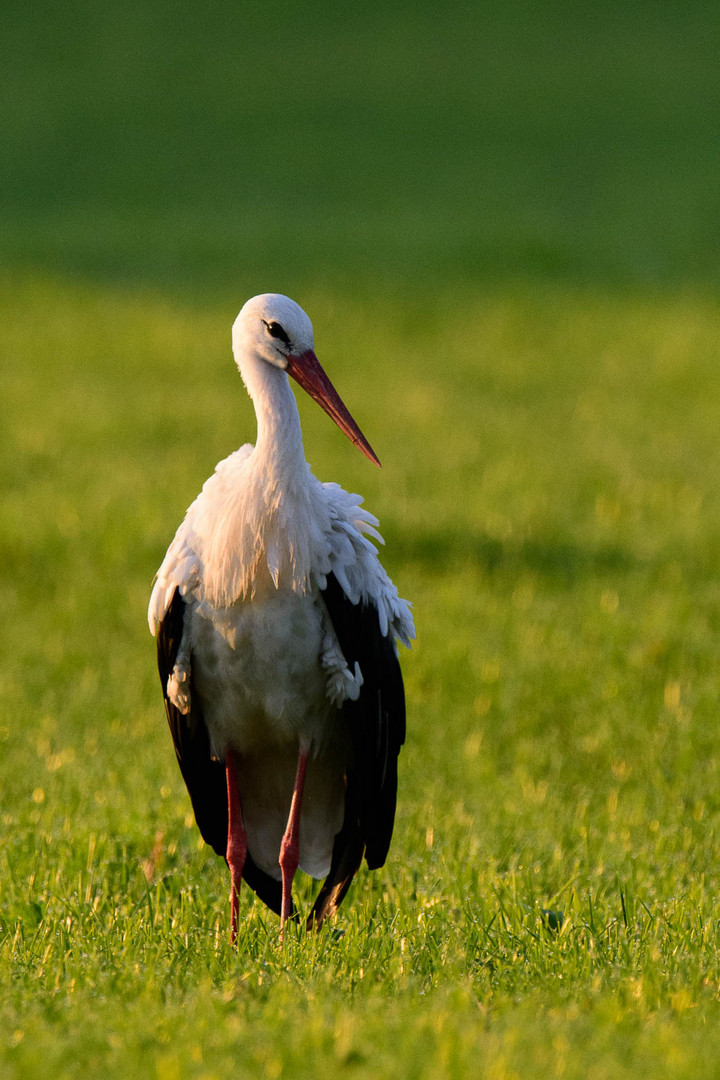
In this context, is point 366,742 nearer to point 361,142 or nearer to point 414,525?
point 414,525

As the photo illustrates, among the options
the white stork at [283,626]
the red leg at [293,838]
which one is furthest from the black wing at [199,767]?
the red leg at [293,838]

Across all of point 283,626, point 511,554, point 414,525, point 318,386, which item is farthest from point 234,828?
point 414,525

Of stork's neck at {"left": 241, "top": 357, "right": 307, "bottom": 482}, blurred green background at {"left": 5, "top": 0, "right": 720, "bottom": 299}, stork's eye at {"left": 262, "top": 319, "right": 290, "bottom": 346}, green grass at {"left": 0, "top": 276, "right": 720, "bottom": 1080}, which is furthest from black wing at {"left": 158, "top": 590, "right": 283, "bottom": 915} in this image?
blurred green background at {"left": 5, "top": 0, "right": 720, "bottom": 299}

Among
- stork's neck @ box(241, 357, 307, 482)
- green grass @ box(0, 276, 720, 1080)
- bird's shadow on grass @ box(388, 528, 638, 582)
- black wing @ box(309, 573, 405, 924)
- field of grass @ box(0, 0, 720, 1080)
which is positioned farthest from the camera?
bird's shadow on grass @ box(388, 528, 638, 582)

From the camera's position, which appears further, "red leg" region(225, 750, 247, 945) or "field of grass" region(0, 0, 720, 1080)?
"red leg" region(225, 750, 247, 945)

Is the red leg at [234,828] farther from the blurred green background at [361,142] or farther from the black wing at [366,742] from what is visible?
the blurred green background at [361,142]

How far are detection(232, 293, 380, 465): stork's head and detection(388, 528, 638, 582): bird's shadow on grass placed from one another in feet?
16.5

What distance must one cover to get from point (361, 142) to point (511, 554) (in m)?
19.3

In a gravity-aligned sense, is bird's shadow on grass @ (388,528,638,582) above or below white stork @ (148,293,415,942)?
above

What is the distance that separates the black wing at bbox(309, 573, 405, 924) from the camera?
4602 mm

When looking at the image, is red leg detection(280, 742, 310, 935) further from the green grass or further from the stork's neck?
the stork's neck

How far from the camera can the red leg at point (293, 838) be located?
15.8 feet

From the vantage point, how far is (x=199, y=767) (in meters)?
5.03

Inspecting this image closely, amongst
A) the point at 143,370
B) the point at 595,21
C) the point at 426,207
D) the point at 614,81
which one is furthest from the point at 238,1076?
the point at 595,21
